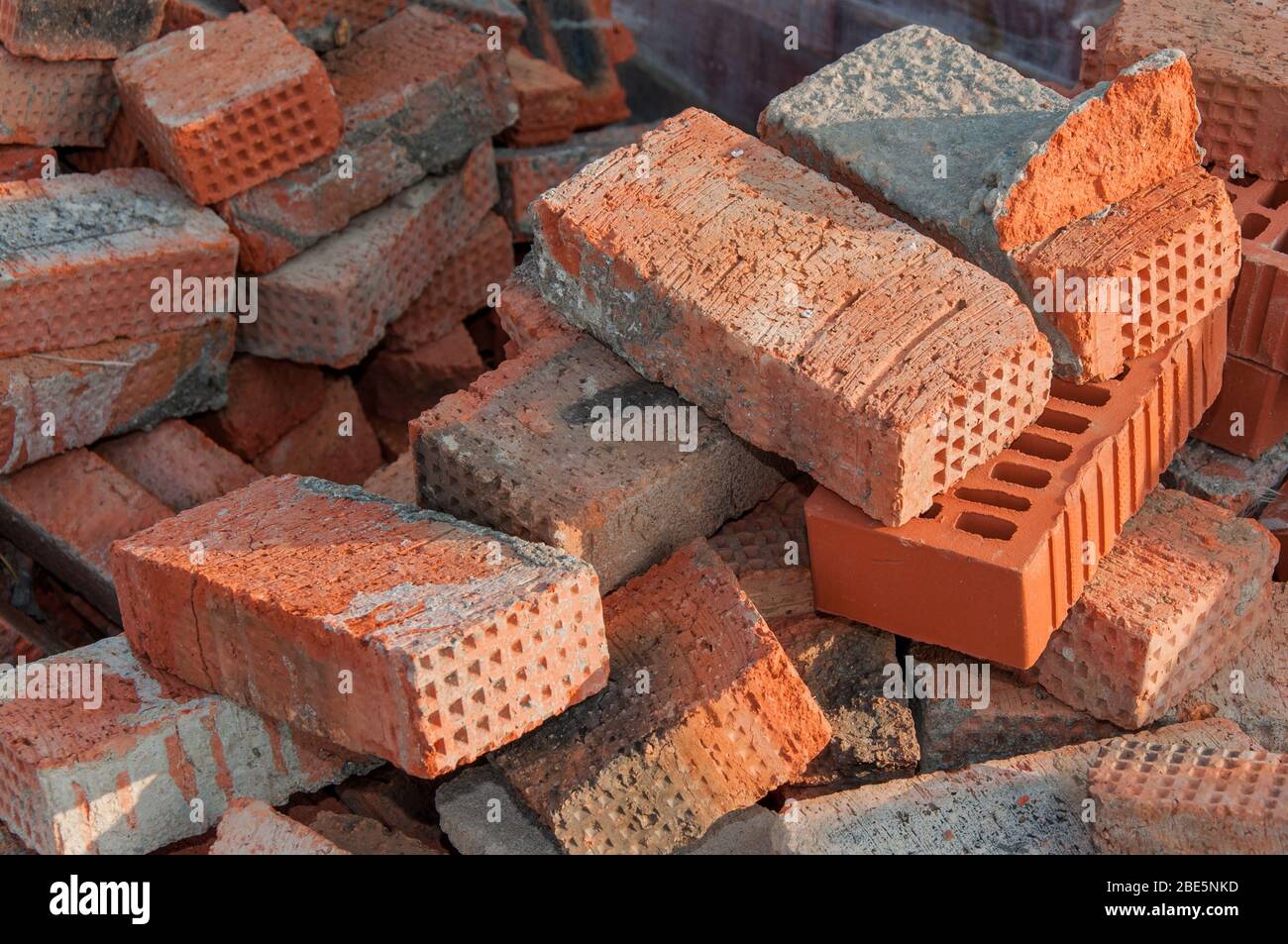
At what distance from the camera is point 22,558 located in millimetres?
5164

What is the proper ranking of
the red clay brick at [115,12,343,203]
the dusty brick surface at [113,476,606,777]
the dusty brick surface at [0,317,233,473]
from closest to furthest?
the dusty brick surface at [113,476,606,777]
the dusty brick surface at [0,317,233,473]
the red clay brick at [115,12,343,203]

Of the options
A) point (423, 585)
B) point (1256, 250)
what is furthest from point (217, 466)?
point (1256, 250)

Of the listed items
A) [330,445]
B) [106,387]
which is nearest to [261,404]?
[330,445]

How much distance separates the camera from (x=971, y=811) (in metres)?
3.67

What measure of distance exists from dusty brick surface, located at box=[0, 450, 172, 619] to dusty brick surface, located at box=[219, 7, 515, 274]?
0.87 meters

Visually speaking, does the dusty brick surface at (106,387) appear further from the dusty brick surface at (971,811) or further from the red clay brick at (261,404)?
the dusty brick surface at (971,811)

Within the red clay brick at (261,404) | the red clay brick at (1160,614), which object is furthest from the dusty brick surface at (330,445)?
the red clay brick at (1160,614)

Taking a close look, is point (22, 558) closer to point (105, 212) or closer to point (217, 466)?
point (217, 466)

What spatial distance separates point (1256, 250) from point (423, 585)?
2541 millimetres

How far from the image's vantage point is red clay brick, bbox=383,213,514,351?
19.5 feet

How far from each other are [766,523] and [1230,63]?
6.58 feet

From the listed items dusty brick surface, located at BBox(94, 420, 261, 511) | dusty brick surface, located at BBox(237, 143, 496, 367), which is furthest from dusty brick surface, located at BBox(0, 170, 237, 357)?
dusty brick surface, located at BBox(94, 420, 261, 511)

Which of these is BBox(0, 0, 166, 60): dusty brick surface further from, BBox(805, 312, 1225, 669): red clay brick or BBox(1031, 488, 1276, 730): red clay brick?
BBox(1031, 488, 1276, 730): red clay brick

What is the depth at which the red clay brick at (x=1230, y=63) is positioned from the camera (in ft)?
15.2
